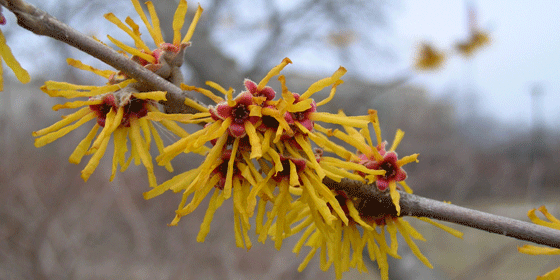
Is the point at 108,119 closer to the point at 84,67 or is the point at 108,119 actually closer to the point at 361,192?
the point at 84,67

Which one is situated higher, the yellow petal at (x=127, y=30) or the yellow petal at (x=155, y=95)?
the yellow petal at (x=127, y=30)

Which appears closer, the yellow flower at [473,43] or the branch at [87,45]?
the branch at [87,45]

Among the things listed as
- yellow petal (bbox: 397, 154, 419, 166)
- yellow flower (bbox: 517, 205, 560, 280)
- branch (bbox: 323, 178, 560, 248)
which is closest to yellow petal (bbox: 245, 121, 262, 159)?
branch (bbox: 323, 178, 560, 248)

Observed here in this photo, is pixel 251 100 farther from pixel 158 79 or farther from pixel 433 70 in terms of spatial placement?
pixel 433 70

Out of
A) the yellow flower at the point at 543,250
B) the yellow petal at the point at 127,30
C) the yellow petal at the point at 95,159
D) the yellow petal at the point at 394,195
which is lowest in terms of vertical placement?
the yellow flower at the point at 543,250

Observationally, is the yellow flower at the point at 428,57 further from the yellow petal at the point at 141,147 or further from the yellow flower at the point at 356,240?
the yellow petal at the point at 141,147

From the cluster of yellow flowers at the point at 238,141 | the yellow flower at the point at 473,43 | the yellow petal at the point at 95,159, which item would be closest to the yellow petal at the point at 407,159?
the cluster of yellow flowers at the point at 238,141
